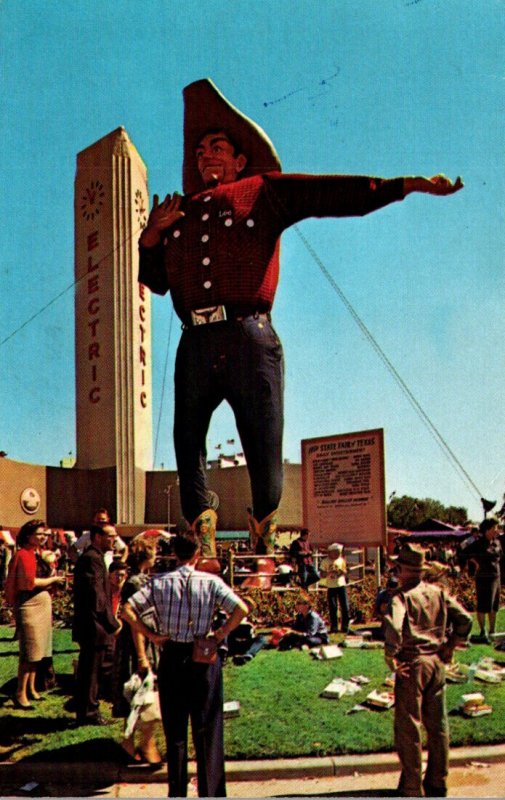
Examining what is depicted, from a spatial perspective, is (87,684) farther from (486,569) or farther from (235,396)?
(486,569)

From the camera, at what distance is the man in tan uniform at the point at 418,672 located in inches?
203

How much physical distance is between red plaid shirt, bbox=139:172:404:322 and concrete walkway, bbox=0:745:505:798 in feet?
15.1

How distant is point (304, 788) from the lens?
5.78 m

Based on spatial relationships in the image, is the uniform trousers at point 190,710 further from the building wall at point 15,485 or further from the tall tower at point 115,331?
the building wall at point 15,485

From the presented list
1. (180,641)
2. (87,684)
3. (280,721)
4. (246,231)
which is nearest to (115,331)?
(246,231)

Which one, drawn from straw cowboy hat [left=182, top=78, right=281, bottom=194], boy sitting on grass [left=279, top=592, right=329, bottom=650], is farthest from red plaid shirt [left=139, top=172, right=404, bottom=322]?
boy sitting on grass [left=279, top=592, right=329, bottom=650]

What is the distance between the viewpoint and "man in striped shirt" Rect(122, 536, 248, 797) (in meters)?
4.85

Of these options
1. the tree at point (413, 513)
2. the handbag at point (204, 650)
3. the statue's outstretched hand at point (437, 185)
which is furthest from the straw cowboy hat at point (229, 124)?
the tree at point (413, 513)

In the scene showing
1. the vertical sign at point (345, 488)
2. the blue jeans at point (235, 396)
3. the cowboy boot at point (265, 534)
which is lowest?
the cowboy boot at point (265, 534)

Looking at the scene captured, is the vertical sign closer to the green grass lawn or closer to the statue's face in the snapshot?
the green grass lawn

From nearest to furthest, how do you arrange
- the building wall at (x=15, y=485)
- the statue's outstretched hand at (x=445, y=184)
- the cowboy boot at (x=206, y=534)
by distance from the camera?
the statue's outstretched hand at (x=445, y=184)
the cowboy boot at (x=206, y=534)
the building wall at (x=15, y=485)

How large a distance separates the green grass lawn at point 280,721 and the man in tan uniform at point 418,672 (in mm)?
1059

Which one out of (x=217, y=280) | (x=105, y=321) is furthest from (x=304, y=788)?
(x=105, y=321)

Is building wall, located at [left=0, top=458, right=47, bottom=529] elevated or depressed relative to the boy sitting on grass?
elevated
